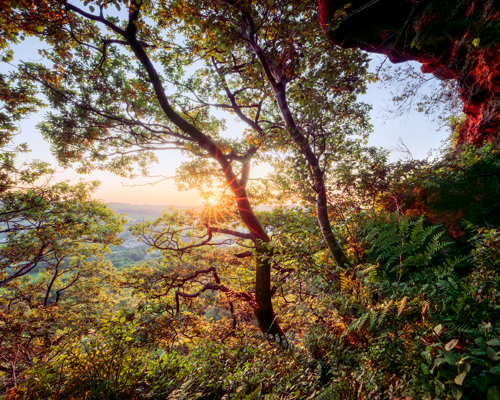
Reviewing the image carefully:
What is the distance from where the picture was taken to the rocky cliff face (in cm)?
447

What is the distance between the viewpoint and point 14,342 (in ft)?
15.1

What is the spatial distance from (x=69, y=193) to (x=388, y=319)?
1255cm

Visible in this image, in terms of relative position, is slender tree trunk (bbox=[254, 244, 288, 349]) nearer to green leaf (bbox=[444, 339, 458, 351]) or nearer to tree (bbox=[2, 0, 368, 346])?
tree (bbox=[2, 0, 368, 346])

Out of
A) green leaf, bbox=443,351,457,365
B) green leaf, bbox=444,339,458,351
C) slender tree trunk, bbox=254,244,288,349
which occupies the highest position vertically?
green leaf, bbox=444,339,458,351

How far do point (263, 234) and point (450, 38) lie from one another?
8675 mm

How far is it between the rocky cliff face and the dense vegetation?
229 centimetres

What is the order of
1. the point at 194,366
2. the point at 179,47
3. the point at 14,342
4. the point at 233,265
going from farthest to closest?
the point at 233,265 < the point at 179,47 < the point at 14,342 < the point at 194,366

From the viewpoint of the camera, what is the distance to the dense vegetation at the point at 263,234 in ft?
6.02

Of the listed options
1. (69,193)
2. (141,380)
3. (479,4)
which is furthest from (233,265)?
(479,4)

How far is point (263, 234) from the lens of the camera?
6.18 metres

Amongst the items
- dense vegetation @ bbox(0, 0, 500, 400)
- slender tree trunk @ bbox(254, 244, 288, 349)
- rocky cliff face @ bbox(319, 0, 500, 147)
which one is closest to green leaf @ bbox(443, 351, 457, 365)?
dense vegetation @ bbox(0, 0, 500, 400)

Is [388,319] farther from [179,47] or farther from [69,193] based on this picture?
[69,193]

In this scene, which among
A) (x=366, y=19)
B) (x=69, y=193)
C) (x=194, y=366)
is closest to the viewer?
(x=194, y=366)

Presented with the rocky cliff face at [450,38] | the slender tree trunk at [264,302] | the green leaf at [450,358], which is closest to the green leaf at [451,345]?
the green leaf at [450,358]
